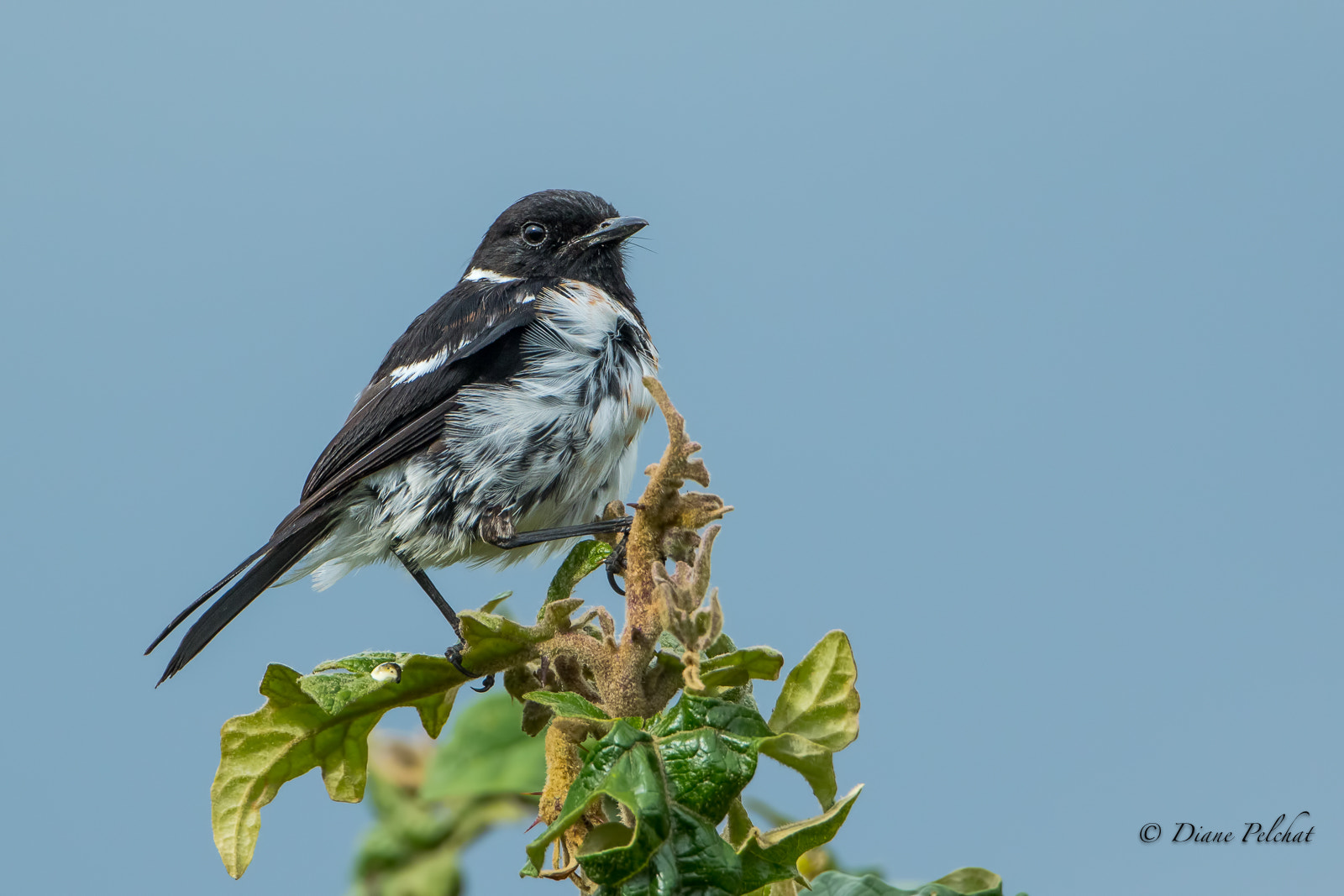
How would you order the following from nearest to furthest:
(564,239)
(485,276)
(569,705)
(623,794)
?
(623,794), (569,705), (564,239), (485,276)

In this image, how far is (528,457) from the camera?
388 centimetres

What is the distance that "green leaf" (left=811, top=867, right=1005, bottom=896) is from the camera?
200cm

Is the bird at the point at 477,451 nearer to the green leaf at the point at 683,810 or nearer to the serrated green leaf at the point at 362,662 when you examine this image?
the serrated green leaf at the point at 362,662

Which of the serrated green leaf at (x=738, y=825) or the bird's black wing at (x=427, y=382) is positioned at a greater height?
the bird's black wing at (x=427, y=382)

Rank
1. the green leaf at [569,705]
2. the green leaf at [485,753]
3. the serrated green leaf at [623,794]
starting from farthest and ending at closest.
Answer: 1. the green leaf at [485,753]
2. the green leaf at [569,705]
3. the serrated green leaf at [623,794]

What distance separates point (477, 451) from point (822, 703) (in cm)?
223

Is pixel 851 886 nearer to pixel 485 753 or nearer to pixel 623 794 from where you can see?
pixel 623 794

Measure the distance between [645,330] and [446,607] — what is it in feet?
4.20

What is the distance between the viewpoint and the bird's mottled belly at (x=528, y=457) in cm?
390

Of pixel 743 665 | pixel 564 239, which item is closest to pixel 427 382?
pixel 564 239

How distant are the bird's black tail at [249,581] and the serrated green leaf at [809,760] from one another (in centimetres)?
223

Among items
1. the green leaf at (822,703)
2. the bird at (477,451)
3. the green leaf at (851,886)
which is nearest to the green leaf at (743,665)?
the green leaf at (822,703)

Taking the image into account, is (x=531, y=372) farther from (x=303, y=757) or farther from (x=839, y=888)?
(x=839, y=888)

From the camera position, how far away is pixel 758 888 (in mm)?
1809
